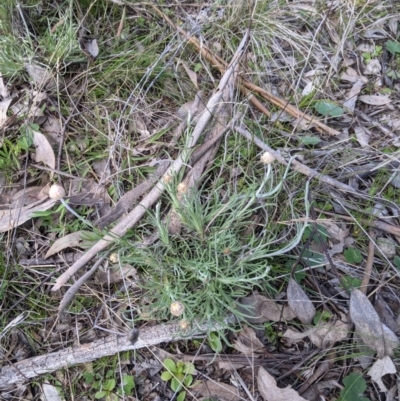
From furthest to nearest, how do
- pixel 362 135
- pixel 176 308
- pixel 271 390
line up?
pixel 362 135 < pixel 271 390 < pixel 176 308

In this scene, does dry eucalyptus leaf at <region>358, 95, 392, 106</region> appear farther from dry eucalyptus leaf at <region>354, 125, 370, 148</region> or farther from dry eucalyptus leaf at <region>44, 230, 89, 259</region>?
dry eucalyptus leaf at <region>44, 230, 89, 259</region>

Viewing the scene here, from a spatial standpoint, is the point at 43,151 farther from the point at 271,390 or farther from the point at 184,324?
the point at 271,390

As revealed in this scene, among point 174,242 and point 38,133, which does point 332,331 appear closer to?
point 174,242

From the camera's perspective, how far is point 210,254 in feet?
5.23

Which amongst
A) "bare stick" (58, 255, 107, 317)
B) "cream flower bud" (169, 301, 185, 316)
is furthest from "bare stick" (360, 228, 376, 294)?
"bare stick" (58, 255, 107, 317)

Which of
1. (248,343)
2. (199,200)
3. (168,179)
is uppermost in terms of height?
(168,179)

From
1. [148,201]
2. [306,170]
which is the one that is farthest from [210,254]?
[306,170]

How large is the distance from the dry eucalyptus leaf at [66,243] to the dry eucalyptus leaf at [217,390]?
27.9 inches

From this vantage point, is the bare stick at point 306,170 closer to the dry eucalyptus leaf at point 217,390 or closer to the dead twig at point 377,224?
the dead twig at point 377,224

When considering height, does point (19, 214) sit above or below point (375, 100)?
below

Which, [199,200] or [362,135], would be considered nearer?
[199,200]

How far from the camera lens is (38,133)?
1922 mm

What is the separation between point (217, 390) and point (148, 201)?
0.74m

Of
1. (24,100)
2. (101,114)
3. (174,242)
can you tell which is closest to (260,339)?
(174,242)
